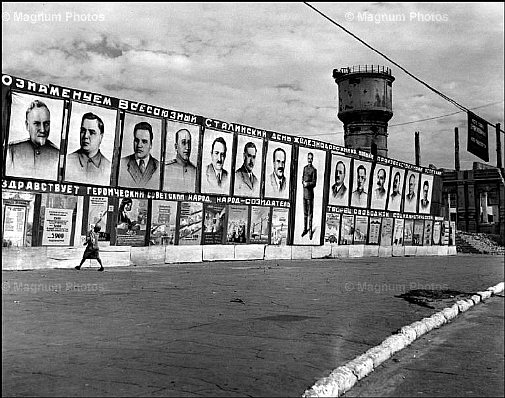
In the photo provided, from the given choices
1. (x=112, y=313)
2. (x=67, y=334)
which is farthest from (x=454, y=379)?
(x=112, y=313)

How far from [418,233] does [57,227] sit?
27.8 metres

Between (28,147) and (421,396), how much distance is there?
48.6 ft

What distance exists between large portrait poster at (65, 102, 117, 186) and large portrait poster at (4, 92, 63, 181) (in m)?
0.53

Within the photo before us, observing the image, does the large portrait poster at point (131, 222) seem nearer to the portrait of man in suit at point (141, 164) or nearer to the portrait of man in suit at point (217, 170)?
the portrait of man in suit at point (141, 164)

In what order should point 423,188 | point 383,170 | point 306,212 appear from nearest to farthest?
point 306,212
point 383,170
point 423,188

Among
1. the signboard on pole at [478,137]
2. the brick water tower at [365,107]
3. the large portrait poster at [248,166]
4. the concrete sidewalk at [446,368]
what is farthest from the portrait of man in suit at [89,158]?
the brick water tower at [365,107]

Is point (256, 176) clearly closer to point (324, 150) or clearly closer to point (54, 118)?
point (324, 150)

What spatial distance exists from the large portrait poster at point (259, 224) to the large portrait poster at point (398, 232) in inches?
516

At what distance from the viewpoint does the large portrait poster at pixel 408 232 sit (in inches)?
1504

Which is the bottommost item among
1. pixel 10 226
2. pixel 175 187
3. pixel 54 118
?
pixel 10 226

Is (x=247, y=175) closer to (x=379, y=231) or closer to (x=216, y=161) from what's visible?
(x=216, y=161)

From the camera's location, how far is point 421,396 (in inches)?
218

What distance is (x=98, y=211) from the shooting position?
19.5m

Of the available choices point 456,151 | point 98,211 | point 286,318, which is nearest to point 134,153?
point 98,211
